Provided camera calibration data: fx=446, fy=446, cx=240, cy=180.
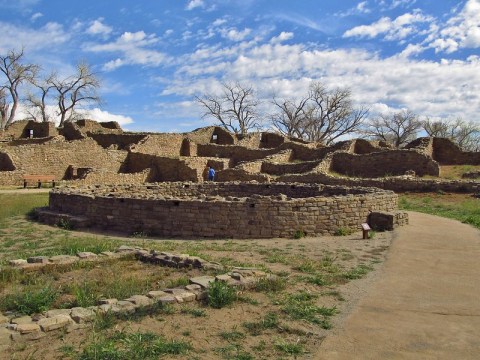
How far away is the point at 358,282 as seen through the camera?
7094 mm

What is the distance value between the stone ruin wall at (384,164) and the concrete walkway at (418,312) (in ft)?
47.4

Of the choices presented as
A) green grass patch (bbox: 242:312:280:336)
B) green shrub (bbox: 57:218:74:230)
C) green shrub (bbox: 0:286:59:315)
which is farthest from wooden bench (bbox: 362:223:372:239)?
green shrub (bbox: 57:218:74:230)

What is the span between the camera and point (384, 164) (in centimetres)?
2423

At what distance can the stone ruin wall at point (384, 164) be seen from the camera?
23281 mm

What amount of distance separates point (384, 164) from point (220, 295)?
20191 millimetres

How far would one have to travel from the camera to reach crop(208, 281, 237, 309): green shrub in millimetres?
5859

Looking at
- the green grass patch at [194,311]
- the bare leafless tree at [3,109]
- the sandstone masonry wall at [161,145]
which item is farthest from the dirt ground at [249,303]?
the bare leafless tree at [3,109]

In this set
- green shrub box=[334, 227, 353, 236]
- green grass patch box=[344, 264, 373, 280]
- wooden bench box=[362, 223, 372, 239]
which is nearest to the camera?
green grass patch box=[344, 264, 373, 280]

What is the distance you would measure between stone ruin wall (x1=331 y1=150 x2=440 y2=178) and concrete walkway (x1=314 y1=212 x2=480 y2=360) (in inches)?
568

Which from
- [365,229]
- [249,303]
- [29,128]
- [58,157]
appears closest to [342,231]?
[365,229]

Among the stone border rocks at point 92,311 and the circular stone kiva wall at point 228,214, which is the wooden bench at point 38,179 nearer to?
the circular stone kiva wall at point 228,214

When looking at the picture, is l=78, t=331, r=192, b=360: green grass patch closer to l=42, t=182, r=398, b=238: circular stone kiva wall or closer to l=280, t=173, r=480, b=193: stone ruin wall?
l=42, t=182, r=398, b=238: circular stone kiva wall

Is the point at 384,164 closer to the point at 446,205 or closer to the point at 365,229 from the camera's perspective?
the point at 446,205

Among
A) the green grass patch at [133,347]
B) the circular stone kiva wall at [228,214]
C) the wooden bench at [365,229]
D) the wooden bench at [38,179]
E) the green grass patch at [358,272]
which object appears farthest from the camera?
the wooden bench at [38,179]
